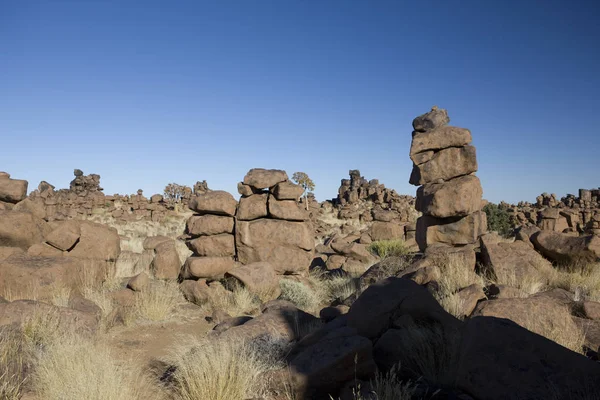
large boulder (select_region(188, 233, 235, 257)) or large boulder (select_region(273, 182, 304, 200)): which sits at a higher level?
large boulder (select_region(273, 182, 304, 200))

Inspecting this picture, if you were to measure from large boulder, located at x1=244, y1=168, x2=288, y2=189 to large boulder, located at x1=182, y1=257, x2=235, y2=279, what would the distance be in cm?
Answer: 242

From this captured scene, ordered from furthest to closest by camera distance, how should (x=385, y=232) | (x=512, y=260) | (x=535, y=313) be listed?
(x=385, y=232) → (x=512, y=260) → (x=535, y=313)

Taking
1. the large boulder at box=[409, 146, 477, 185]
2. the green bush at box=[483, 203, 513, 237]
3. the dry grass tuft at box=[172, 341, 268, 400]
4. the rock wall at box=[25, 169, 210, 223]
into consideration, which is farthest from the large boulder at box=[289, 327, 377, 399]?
the rock wall at box=[25, 169, 210, 223]

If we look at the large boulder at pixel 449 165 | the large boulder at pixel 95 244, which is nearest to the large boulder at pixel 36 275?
the large boulder at pixel 95 244

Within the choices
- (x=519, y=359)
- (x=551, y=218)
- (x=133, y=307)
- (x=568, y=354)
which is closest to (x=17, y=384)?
(x=133, y=307)

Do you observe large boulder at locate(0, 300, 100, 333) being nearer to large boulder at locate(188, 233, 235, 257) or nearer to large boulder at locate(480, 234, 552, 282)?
large boulder at locate(188, 233, 235, 257)

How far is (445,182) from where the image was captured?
12641mm

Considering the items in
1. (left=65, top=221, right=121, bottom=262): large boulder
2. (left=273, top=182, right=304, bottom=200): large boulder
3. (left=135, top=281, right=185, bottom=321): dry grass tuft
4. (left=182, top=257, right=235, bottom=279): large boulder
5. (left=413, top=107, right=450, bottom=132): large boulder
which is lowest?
(left=135, top=281, right=185, bottom=321): dry grass tuft

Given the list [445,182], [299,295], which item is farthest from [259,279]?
[445,182]

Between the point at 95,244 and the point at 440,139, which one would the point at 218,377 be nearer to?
the point at 95,244

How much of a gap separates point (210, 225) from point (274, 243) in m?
1.91

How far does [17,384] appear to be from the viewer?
17.6ft

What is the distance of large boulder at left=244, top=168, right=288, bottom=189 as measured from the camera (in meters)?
13.4

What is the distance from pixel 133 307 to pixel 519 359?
8.17 metres
